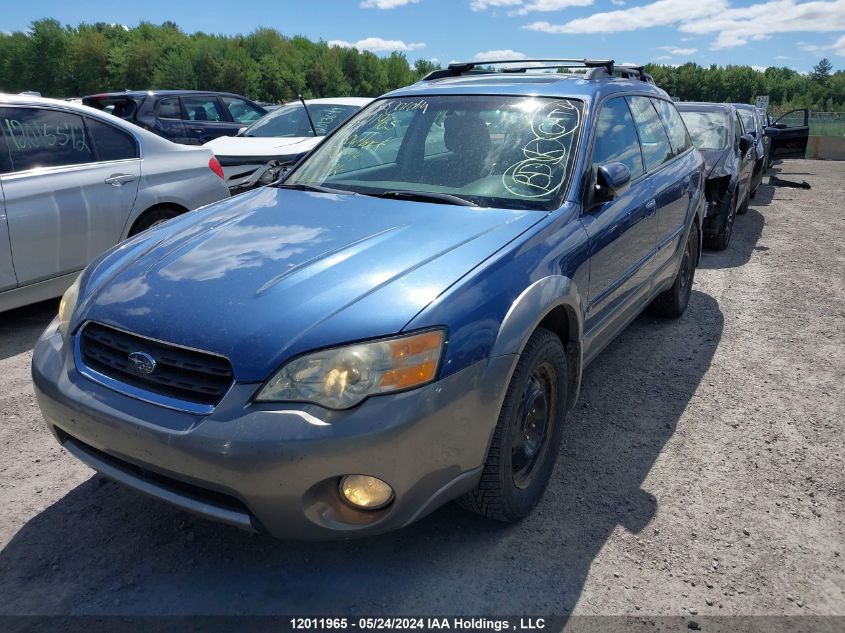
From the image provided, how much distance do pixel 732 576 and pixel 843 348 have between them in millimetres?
2925

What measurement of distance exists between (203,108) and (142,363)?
9623 millimetres

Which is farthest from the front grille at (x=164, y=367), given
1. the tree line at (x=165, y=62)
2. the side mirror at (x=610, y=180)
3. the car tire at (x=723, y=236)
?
the tree line at (x=165, y=62)

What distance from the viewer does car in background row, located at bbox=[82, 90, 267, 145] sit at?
9906 millimetres

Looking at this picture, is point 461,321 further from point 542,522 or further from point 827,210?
point 827,210

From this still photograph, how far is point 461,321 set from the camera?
2207mm

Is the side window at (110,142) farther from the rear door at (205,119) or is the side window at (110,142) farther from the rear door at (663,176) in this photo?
the rear door at (205,119)

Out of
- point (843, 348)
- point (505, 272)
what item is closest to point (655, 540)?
point (505, 272)

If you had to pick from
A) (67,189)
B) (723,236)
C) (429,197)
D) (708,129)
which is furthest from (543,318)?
(708,129)

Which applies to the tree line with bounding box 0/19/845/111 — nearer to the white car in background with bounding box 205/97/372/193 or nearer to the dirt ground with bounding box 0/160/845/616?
the white car in background with bounding box 205/97/372/193

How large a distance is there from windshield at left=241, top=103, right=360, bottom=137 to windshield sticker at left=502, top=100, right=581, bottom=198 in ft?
19.6

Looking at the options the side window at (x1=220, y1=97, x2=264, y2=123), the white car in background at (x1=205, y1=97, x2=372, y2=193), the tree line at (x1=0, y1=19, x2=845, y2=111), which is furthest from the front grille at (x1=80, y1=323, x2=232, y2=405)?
the tree line at (x1=0, y1=19, x2=845, y2=111)

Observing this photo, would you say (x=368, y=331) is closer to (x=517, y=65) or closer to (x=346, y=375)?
(x=346, y=375)

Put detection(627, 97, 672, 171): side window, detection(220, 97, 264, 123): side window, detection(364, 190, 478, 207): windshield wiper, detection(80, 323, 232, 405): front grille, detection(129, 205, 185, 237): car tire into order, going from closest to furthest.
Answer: detection(80, 323, 232, 405): front grille
detection(364, 190, 478, 207): windshield wiper
detection(627, 97, 672, 171): side window
detection(129, 205, 185, 237): car tire
detection(220, 97, 264, 123): side window

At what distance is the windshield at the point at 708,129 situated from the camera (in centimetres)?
804
